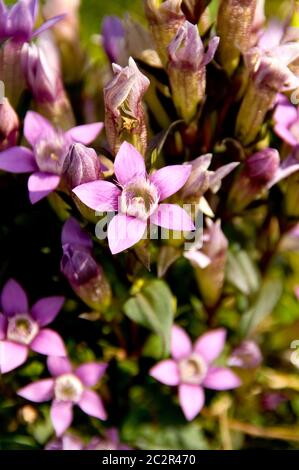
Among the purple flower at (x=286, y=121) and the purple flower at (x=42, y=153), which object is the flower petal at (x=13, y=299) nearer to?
the purple flower at (x=42, y=153)

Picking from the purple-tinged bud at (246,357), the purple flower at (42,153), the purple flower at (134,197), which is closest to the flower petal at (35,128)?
the purple flower at (42,153)

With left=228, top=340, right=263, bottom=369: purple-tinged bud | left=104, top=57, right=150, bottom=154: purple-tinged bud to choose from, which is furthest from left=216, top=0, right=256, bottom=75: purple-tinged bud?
left=228, top=340, right=263, bottom=369: purple-tinged bud

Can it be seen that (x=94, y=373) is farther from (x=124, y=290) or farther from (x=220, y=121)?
(x=220, y=121)

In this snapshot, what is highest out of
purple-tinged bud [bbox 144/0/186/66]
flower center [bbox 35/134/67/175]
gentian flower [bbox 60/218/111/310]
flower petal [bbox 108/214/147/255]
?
purple-tinged bud [bbox 144/0/186/66]

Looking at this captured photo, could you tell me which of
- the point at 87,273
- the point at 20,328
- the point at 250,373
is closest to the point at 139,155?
the point at 87,273

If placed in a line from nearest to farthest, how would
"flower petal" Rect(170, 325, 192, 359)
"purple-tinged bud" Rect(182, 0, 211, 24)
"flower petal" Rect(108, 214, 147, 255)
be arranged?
"flower petal" Rect(108, 214, 147, 255) < "purple-tinged bud" Rect(182, 0, 211, 24) < "flower petal" Rect(170, 325, 192, 359)

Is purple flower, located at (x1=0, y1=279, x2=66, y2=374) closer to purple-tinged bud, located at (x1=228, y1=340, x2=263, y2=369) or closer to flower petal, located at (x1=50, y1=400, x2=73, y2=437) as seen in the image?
flower petal, located at (x1=50, y1=400, x2=73, y2=437)

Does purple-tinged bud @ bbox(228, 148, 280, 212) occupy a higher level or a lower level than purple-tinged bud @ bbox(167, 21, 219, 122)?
lower
